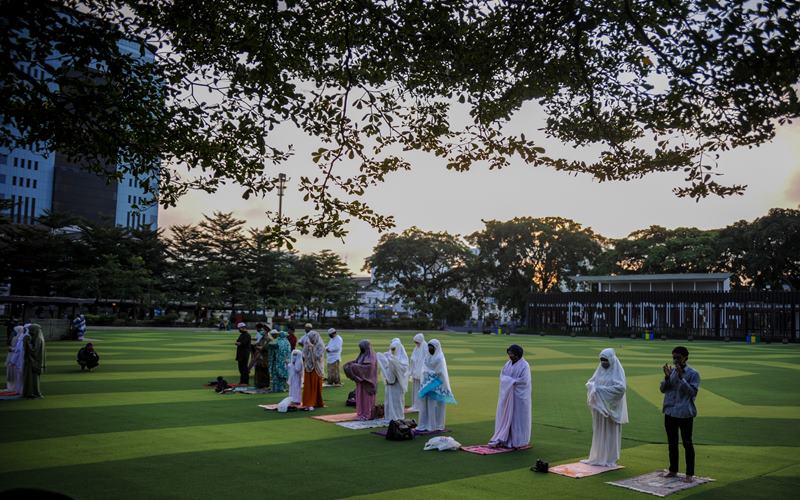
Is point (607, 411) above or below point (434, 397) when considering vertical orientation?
above

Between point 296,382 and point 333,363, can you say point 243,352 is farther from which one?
point 296,382

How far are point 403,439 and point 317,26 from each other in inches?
267

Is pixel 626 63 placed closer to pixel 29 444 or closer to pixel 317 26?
pixel 317 26

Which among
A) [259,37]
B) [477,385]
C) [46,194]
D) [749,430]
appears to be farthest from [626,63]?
[46,194]

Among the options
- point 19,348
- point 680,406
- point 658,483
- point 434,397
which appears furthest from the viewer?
point 19,348

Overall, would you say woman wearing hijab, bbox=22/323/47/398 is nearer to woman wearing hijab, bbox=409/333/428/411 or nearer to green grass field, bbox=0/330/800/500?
green grass field, bbox=0/330/800/500

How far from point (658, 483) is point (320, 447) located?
16.4ft

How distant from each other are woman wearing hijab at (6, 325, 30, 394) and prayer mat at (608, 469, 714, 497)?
13.5 meters

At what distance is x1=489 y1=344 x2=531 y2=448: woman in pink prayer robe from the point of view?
10.2 m

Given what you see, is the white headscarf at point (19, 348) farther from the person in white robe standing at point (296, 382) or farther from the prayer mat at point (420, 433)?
the prayer mat at point (420, 433)

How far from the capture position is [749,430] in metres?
11.9

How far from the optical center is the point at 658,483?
8070 millimetres

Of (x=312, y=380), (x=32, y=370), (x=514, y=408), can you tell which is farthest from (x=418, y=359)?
(x=32, y=370)

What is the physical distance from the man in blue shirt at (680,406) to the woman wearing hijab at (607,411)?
0.68 meters
